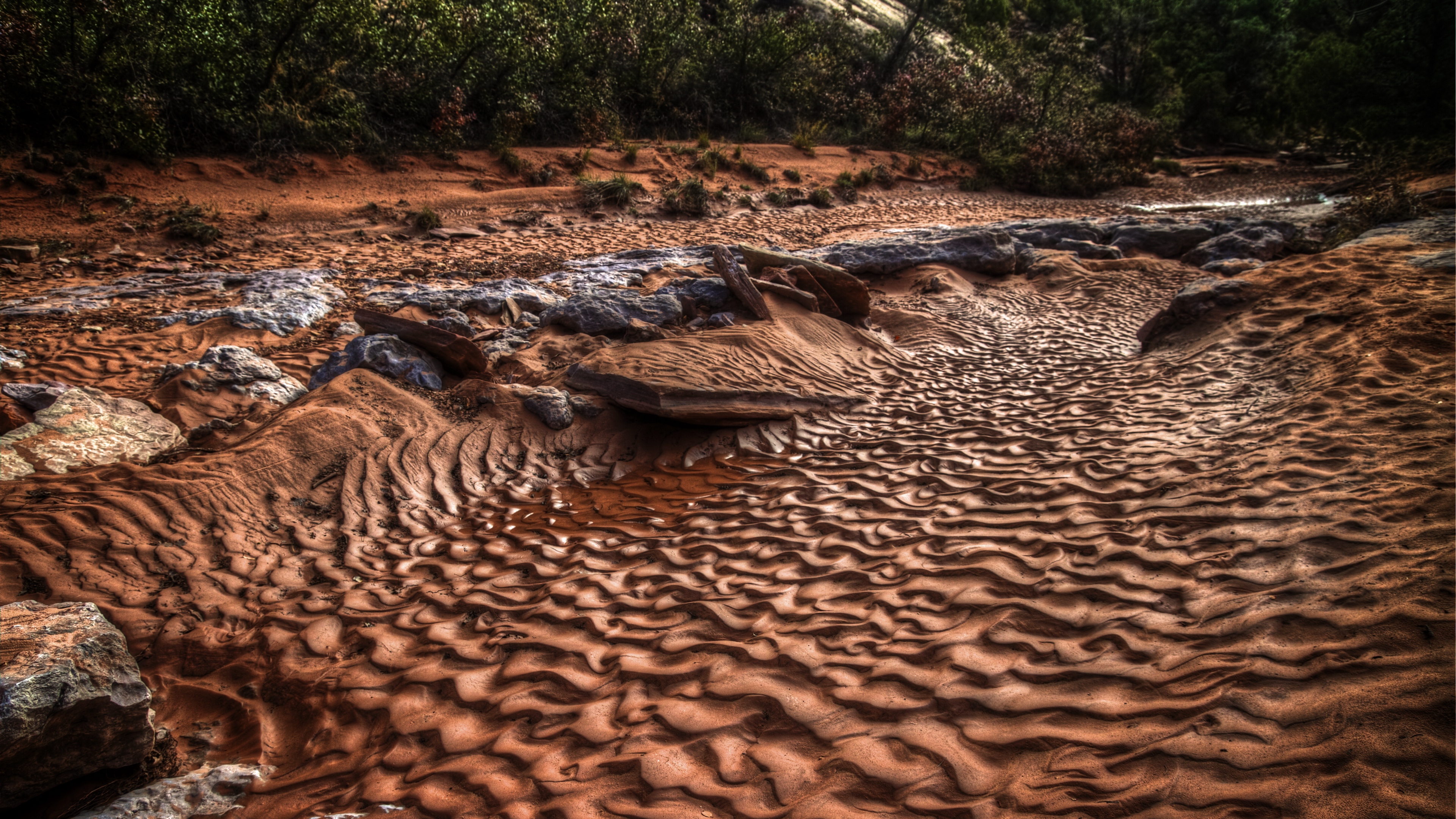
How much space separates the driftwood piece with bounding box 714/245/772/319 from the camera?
711cm

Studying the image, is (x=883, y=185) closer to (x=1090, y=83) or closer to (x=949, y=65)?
(x=949, y=65)

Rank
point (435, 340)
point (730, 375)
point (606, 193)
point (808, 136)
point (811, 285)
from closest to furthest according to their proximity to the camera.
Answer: point (730, 375) → point (435, 340) → point (811, 285) → point (606, 193) → point (808, 136)

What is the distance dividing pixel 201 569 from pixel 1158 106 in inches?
1229

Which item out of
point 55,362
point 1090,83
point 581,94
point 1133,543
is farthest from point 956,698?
point 1090,83

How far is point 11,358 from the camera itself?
560cm

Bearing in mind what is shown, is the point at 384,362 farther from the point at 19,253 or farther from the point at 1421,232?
the point at 1421,232

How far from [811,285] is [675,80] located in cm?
1379

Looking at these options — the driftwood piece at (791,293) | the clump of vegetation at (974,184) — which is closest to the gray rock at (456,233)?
the driftwood piece at (791,293)

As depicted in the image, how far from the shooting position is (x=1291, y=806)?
183cm

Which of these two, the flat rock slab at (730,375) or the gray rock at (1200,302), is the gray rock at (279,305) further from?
the gray rock at (1200,302)

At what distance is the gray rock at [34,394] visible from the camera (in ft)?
15.3

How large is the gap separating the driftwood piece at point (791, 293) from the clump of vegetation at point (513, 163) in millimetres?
9214

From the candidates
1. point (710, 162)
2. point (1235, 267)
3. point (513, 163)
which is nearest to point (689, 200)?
point (710, 162)

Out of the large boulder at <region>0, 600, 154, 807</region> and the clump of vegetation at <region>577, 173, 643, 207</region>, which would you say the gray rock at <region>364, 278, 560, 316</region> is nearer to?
the large boulder at <region>0, 600, 154, 807</region>
